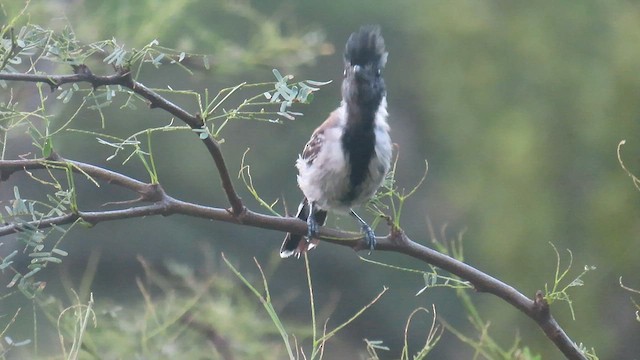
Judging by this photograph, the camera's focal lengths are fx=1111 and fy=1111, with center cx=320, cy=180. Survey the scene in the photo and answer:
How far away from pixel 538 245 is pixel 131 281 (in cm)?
366

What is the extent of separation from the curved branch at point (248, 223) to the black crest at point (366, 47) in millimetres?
687

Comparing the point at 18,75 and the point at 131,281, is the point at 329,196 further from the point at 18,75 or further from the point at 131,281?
the point at 131,281

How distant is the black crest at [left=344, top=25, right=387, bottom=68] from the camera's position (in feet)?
8.63

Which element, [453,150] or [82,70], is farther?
[453,150]

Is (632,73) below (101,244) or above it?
above

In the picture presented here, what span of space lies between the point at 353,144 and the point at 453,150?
652cm

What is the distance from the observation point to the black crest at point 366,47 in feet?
8.63

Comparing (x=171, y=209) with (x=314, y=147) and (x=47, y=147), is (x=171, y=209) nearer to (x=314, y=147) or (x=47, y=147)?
(x=47, y=147)

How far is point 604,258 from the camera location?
25.5 feet

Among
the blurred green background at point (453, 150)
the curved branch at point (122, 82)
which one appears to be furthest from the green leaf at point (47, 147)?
the blurred green background at point (453, 150)

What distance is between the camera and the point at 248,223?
6.52 feet

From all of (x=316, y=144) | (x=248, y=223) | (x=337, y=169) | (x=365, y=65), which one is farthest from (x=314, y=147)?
(x=248, y=223)

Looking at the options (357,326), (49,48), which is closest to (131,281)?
(357,326)

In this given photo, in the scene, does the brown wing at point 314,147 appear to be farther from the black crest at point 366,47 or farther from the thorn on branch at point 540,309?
the thorn on branch at point 540,309
